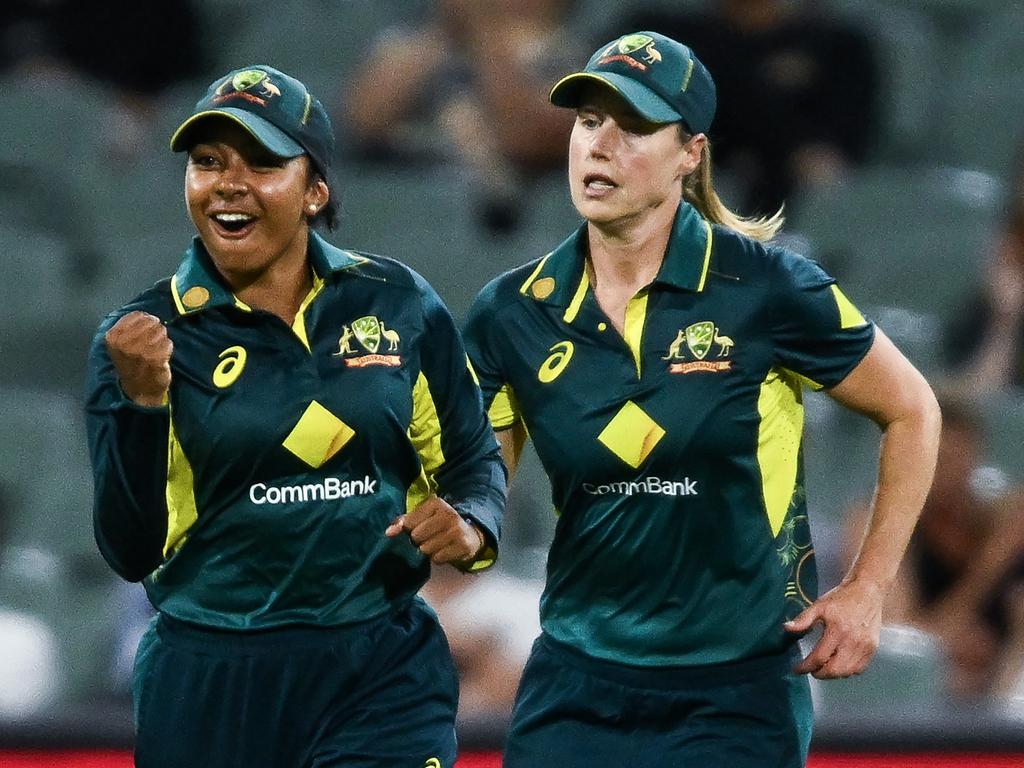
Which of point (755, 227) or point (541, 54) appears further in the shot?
point (541, 54)

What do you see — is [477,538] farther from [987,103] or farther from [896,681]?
[987,103]

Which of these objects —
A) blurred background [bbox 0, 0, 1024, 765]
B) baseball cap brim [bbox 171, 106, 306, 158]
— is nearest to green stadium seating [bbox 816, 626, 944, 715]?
blurred background [bbox 0, 0, 1024, 765]

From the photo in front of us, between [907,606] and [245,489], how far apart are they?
251 centimetres

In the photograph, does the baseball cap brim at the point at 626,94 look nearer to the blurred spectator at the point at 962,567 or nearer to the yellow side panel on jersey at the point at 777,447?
the yellow side panel on jersey at the point at 777,447

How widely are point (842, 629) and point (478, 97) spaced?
339 centimetres

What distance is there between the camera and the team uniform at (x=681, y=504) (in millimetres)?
3084

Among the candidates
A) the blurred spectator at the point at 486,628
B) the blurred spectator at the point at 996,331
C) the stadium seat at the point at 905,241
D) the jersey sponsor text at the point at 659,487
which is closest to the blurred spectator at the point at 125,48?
the stadium seat at the point at 905,241

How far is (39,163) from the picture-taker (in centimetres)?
634

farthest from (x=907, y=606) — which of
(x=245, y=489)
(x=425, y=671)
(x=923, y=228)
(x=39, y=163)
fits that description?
(x=39, y=163)

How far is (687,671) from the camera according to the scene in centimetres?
309

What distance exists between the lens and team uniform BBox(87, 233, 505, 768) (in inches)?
114

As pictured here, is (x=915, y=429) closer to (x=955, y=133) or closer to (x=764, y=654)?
(x=764, y=654)

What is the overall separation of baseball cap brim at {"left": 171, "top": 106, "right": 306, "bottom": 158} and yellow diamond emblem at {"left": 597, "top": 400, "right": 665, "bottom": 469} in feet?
2.19

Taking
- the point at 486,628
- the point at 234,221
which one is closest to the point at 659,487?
the point at 234,221
